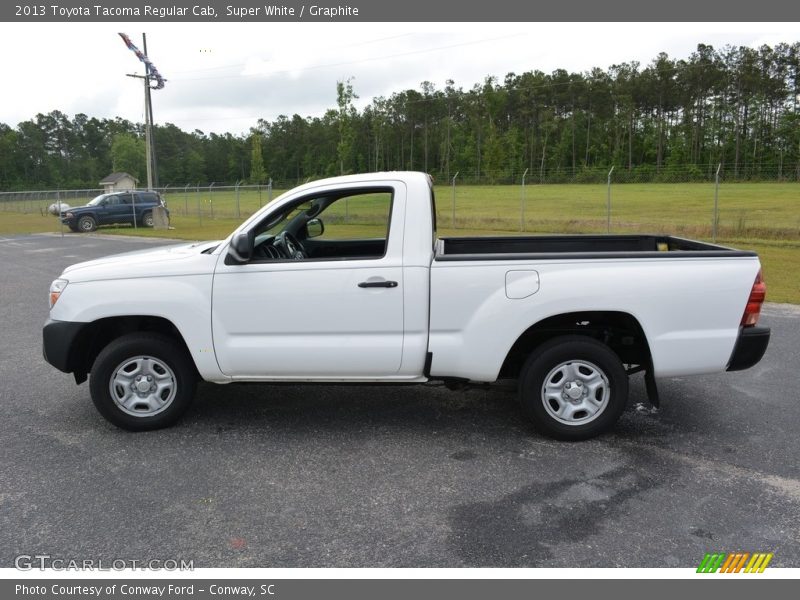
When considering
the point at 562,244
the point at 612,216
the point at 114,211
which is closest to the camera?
the point at 562,244

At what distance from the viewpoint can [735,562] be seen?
122 inches

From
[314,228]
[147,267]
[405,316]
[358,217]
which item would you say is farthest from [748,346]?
[147,267]

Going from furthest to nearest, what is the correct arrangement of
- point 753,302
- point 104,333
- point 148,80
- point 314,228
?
point 148,80 < point 314,228 < point 104,333 < point 753,302

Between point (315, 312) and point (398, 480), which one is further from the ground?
point (315, 312)

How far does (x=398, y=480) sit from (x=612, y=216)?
27068 mm

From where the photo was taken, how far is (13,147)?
346 feet

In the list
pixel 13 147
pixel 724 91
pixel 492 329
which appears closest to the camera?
pixel 492 329

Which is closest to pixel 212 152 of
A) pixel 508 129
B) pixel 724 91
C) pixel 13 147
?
pixel 13 147

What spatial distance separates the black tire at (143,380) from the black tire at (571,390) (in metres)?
2.38

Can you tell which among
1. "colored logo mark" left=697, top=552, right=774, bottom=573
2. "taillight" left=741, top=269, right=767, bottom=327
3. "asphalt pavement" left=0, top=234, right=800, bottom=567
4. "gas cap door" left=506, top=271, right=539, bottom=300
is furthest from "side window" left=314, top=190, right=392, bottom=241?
"colored logo mark" left=697, top=552, right=774, bottom=573

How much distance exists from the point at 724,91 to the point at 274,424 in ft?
264

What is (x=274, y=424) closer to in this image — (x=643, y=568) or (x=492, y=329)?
(x=492, y=329)

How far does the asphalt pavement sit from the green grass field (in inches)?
64.3

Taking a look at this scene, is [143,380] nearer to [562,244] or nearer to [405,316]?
[405,316]
